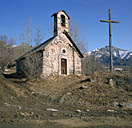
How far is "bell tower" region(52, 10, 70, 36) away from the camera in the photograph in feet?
63.3

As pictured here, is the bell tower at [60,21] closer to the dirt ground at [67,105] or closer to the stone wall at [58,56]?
the stone wall at [58,56]

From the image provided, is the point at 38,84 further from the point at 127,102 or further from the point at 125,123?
the point at 125,123

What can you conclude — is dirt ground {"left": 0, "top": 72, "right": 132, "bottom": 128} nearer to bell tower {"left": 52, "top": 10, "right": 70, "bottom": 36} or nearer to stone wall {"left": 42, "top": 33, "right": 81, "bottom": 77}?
stone wall {"left": 42, "top": 33, "right": 81, "bottom": 77}

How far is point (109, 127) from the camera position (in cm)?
571

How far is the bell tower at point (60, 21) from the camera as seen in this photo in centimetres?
1928

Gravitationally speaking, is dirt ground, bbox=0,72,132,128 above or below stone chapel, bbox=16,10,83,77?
below

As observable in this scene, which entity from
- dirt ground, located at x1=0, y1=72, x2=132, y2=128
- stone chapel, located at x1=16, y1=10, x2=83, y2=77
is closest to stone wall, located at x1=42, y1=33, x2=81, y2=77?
stone chapel, located at x1=16, y1=10, x2=83, y2=77

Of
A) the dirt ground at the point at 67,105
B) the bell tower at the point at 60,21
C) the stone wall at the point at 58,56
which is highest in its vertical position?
the bell tower at the point at 60,21

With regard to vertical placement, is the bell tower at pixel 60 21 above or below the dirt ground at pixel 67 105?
above

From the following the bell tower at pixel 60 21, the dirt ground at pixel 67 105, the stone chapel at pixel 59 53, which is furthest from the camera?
the bell tower at pixel 60 21

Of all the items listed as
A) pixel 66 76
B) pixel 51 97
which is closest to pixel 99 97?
pixel 51 97

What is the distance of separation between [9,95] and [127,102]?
23.7 ft

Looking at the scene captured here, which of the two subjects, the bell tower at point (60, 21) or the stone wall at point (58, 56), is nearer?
the stone wall at point (58, 56)

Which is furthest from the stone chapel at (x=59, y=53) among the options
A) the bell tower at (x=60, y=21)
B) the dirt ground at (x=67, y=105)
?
the dirt ground at (x=67, y=105)
